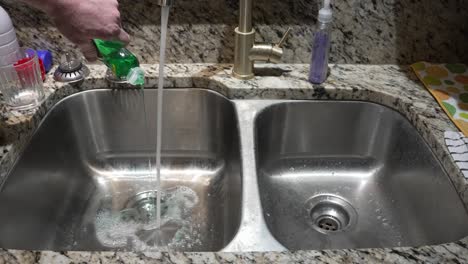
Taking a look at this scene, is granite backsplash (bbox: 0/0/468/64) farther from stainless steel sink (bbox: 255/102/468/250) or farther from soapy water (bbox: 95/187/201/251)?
soapy water (bbox: 95/187/201/251)

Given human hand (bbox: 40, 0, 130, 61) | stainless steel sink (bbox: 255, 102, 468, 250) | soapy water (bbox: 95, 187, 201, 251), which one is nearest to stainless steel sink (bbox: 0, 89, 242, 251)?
soapy water (bbox: 95, 187, 201, 251)

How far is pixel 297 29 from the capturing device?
1022mm

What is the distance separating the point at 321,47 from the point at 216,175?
42 cm

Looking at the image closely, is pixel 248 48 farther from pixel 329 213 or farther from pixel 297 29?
pixel 329 213

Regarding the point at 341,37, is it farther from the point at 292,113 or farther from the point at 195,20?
the point at 195,20

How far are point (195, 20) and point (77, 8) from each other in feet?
1.02

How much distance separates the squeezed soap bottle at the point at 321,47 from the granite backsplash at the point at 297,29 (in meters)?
0.09

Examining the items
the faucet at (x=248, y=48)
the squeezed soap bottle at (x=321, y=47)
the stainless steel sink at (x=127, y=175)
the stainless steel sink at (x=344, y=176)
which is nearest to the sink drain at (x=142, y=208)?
the stainless steel sink at (x=127, y=175)

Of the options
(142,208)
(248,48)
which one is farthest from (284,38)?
(142,208)

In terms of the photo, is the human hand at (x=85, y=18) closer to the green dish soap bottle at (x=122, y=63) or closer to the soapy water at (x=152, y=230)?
the green dish soap bottle at (x=122, y=63)

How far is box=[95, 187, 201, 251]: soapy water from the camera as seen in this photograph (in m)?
0.92

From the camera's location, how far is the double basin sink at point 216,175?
0.88 meters

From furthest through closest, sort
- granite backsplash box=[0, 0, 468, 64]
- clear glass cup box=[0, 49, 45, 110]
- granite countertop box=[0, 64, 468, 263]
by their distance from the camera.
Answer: granite backsplash box=[0, 0, 468, 64], clear glass cup box=[0, 49, 45, 110], granite countertop box=[0, 64, 468, 263]

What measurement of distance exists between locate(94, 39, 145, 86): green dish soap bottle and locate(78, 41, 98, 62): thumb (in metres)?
0.03
